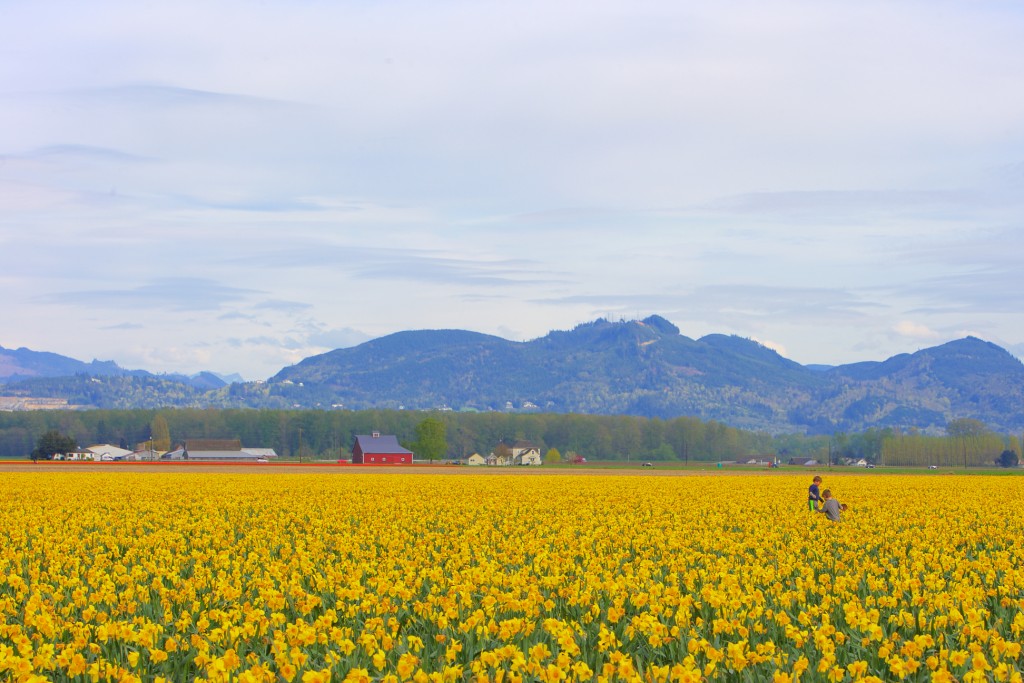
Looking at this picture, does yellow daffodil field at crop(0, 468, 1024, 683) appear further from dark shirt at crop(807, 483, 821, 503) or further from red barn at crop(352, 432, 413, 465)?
red barn at crop(352, 432, 413, 465)

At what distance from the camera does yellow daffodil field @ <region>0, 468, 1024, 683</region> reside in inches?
427

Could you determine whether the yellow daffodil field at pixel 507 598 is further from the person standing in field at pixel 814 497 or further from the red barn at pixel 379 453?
the red barn at pixel 379 453

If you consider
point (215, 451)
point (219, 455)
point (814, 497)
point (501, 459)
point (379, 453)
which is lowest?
point (219, 455)

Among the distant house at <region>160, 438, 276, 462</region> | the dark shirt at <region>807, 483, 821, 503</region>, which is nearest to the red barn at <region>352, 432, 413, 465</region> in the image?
the distant house at <region>160, 438, 276, 462</region>

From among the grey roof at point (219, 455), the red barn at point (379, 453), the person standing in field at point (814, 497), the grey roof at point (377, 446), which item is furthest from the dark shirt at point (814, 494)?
the grey roof at point (219, 455)

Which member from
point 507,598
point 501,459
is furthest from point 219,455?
point 507,598

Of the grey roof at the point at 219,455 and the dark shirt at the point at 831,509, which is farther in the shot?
the grey roof at the point at 219,455

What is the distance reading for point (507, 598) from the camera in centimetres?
1338

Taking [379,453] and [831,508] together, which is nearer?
[831,508]

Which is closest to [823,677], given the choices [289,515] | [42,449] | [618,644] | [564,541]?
[618,644]

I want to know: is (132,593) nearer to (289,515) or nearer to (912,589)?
(912,589)

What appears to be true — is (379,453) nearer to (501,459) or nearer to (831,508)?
(501,459)

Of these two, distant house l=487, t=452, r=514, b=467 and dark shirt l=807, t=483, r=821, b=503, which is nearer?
dark shirt l=807, t=483, r=821, b=503

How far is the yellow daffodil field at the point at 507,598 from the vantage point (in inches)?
427
